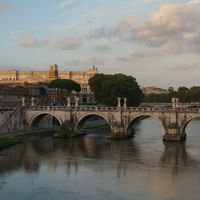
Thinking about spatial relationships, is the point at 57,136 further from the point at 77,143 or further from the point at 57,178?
the point at 57,178

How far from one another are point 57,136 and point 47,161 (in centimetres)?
1666

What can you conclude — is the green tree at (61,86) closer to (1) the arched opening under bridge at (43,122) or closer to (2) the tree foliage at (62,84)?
(2) the tree foliage at (62,84)

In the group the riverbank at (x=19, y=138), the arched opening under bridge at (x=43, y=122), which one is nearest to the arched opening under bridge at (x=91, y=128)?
the arched opening under bridge at (x=43, y=122)

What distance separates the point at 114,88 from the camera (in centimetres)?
6994

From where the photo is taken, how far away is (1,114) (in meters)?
56.5

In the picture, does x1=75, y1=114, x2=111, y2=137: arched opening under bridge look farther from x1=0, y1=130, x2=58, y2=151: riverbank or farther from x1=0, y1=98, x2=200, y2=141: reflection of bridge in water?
x1=0, y1=130, x2=58, y2=151: riverbank

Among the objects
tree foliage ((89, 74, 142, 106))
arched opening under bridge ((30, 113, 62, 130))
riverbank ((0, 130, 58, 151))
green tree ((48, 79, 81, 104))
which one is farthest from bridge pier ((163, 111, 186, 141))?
green tree ((48, 79, 81, 104))

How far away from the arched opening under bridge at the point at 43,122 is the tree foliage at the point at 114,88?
913cm

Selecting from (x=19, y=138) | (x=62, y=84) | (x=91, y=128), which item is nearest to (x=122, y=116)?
(x=19, y=138)

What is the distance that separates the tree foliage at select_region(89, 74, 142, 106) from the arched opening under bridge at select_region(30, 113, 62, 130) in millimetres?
9132

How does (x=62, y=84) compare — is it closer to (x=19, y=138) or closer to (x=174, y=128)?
(x=19, y=138)

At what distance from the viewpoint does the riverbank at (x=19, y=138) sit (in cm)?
4653

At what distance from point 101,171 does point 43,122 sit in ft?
103

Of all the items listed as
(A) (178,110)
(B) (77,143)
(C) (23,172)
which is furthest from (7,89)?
(C) (23,172)
